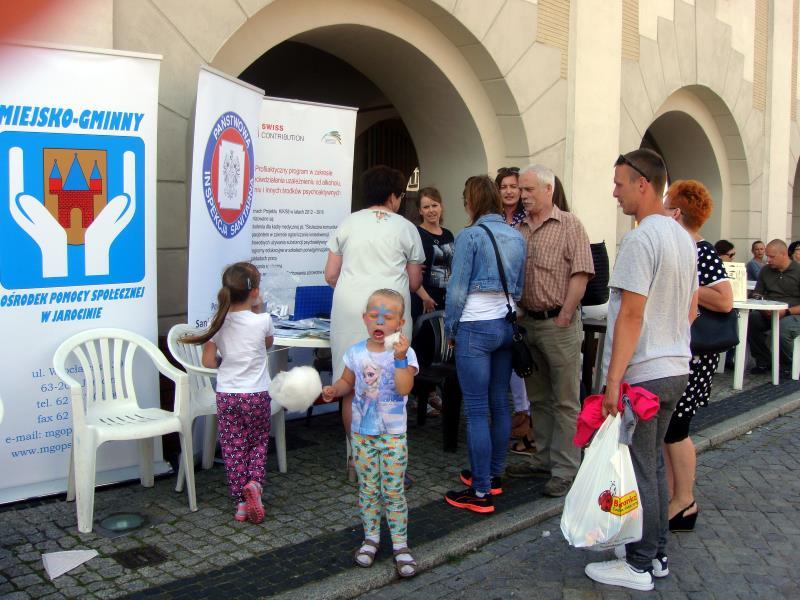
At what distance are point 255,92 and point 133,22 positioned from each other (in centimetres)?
88

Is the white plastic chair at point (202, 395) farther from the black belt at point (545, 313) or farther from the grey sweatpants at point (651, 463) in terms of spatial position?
the grey sweatpants at point (651, 463)

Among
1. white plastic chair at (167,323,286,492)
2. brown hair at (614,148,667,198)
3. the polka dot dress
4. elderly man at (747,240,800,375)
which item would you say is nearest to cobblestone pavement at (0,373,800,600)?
white plastic chair at (167,323,286,492)

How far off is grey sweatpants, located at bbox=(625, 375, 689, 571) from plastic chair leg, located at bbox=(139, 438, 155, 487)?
2800 mm

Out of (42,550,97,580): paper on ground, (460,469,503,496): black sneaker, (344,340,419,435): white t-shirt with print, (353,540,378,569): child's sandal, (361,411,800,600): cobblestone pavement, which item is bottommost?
(361,411,800,600): cobblestone pavement

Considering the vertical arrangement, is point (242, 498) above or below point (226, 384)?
below

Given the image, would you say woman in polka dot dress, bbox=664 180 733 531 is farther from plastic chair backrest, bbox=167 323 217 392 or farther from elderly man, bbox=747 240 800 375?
elderly man, bbox=747 240 800 375

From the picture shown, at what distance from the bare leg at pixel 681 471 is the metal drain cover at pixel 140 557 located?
2.68m

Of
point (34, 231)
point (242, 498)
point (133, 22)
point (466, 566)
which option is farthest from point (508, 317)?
point (133, 22)

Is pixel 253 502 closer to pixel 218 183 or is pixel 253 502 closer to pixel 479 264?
pixel 479 264

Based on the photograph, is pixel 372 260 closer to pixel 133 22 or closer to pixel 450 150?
pixel 133 22

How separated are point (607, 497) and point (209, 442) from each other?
2.69 metres

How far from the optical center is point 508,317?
460cm

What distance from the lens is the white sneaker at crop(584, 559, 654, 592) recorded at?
3.79 meters

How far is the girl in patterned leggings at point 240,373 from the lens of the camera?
430 cm
